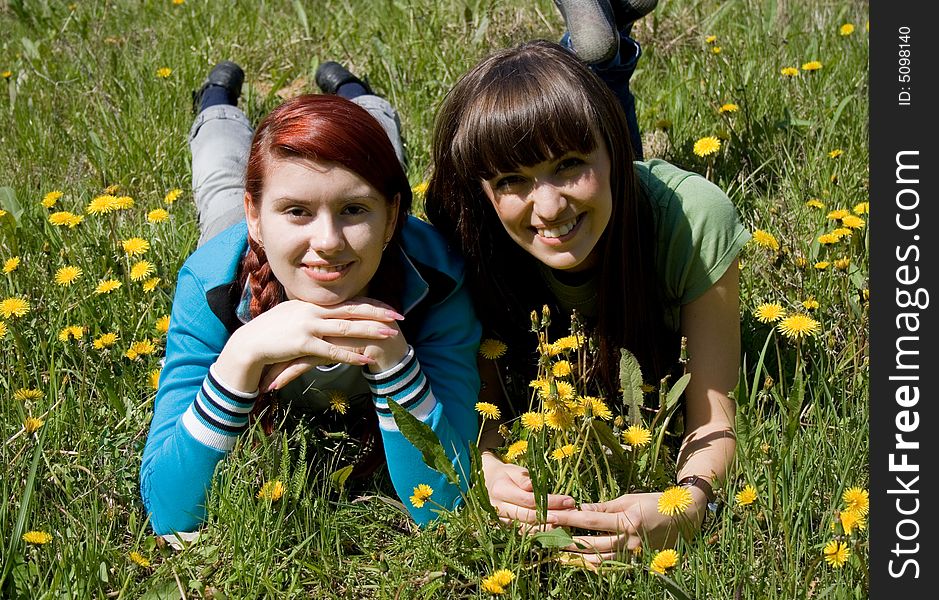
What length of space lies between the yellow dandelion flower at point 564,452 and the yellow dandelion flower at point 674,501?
0.18 metres

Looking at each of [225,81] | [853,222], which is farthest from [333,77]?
[853,222]

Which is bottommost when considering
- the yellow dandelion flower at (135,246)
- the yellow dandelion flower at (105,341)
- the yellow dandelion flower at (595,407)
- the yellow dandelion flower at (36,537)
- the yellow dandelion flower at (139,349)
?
the yellow dandelion flower at (36,537)

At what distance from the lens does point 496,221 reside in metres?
2.43

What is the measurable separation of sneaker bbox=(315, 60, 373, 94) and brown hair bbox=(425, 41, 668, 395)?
146 centimetres

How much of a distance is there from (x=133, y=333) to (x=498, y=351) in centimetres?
98

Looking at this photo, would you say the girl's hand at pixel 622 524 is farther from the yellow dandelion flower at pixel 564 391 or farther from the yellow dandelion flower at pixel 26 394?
the yellow dandelion flower at pixel 26 394

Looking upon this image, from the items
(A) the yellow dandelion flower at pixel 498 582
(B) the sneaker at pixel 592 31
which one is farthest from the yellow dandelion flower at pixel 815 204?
(A) the yellow dandelion flower at pixel 498 582

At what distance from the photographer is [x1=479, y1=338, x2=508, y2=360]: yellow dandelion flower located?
7.96 feet

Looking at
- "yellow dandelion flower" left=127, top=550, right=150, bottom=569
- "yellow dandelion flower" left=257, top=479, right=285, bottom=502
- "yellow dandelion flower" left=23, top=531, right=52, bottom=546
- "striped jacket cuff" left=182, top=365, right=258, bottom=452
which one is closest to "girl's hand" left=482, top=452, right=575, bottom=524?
"yellow dandelion flower" left=257, top=479, right=285, bottom=502

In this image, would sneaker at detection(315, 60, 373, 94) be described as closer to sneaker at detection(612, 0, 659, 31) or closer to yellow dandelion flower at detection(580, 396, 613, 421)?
sneaker at detection(612, 0, 659, 31)

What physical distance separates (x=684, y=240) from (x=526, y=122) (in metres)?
0.50

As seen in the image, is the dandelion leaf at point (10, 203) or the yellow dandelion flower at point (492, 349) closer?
the yellow dandelion flower at point (492, 349)

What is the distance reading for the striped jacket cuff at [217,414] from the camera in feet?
7.05
